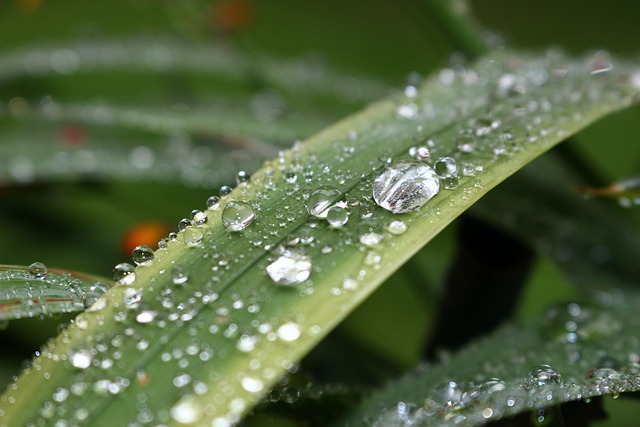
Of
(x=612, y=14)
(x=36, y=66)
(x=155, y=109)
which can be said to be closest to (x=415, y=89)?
(x=155, y=109)

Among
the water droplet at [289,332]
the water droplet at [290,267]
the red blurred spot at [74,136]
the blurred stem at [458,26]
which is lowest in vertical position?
the water droplet at [289,332]

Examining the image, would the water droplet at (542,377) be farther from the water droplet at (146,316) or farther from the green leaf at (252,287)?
the water droplet at (146,316)

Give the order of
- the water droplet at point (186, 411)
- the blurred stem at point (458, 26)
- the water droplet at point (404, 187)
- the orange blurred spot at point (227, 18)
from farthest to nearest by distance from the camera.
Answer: the orange blurred spot at point (227, 18)
the blurred stem at point (458, 26)
the water droplet at point (404, 187)
the water droplet at point (186, 411)

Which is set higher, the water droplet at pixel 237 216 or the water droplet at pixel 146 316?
the water droplet at pixel 237 216

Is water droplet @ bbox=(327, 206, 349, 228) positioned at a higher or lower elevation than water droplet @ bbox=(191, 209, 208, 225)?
lower

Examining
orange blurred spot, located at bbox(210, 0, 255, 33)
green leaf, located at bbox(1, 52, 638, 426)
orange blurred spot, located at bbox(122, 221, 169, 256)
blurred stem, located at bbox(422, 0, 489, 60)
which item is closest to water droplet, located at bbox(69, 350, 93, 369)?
green leaf, located at bbox(1, 52, 638, 426)

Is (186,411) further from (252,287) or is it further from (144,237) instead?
(144,237)

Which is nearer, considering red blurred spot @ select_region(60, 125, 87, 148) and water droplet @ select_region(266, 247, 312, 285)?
water droplet @ select_region(266, 247, 312, 285)

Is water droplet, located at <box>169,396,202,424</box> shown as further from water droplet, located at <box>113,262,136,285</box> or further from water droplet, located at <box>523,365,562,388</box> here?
water droplet, located at <box>523,365,562,388</box>

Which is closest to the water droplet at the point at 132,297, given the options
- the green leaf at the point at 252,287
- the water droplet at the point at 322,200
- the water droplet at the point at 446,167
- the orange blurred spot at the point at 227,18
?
the green leaf at the point at 252,287
